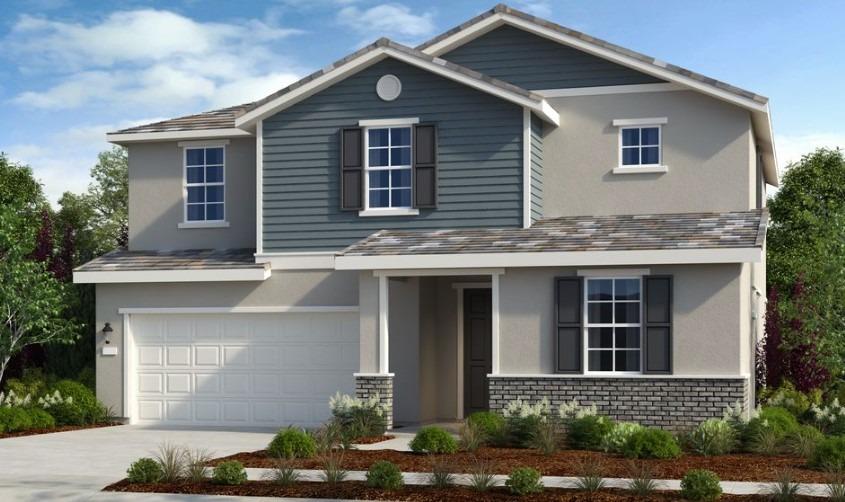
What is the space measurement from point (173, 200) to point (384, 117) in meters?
5.32

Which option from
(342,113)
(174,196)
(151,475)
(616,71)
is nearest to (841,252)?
(616,71)

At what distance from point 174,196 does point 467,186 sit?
6570 mm

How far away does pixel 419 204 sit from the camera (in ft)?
72.9

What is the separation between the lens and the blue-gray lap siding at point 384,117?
2195cm

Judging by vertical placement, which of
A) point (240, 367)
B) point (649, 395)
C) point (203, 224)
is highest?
point (203, 224)

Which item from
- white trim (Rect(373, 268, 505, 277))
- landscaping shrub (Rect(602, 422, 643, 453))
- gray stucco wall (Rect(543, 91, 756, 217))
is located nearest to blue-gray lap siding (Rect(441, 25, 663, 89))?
gray stucco wall (Rect(543, 91, 756, 217))

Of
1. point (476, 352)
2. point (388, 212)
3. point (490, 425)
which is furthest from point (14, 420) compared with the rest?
point (490, 425)

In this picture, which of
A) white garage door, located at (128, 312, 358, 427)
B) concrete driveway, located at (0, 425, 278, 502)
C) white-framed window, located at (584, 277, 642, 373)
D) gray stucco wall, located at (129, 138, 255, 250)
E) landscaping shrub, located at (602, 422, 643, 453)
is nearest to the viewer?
concrete driveway, located at (0, 425, 278, 502)

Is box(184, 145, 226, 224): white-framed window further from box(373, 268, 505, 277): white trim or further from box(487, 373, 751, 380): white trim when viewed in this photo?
box(487, 373, 751, 380): white trim

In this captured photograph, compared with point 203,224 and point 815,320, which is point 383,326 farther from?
point 815,320

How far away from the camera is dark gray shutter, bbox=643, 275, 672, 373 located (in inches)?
771

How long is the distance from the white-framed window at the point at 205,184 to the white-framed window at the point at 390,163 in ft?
12.0

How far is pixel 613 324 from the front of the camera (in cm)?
1992

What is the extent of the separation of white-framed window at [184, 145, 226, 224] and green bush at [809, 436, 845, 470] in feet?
43.5
